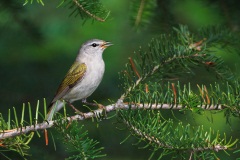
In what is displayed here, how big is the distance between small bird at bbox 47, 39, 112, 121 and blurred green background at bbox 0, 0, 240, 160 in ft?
0.91

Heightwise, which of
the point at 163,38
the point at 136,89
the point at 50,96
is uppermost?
the point at 163,38

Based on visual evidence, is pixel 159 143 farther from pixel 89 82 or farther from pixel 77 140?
pixel 89 82

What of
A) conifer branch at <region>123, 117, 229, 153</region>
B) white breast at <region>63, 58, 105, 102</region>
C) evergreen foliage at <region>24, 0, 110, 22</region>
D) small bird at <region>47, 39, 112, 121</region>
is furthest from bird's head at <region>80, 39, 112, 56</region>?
conifer branch at <region>123, 117, 229, 153</region>

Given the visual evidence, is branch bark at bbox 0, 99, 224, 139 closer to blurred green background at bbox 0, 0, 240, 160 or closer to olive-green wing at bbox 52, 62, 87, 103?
blurred green background at bbox 0, 0, 240, 160

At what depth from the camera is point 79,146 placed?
3438 millimetres

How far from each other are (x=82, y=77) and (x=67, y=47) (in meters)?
0.84

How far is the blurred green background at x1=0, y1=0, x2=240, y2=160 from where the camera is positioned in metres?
5.48

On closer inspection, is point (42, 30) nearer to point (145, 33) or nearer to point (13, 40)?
point (13, 40)

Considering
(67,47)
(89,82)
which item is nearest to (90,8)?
(89,82)

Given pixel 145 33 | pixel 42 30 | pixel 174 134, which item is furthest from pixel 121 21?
pixel 174 134

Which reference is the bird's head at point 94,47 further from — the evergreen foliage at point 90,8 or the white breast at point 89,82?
Result: the evergreen foliage at point 90,8

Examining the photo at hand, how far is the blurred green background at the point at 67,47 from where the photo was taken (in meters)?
5.48

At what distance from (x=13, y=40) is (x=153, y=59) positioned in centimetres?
224

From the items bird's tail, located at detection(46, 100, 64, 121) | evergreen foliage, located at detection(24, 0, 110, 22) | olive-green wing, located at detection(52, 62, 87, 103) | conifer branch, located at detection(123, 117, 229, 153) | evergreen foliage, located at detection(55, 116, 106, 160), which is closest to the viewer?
conifer branch, located at detection(123, 117, 229, 153)
